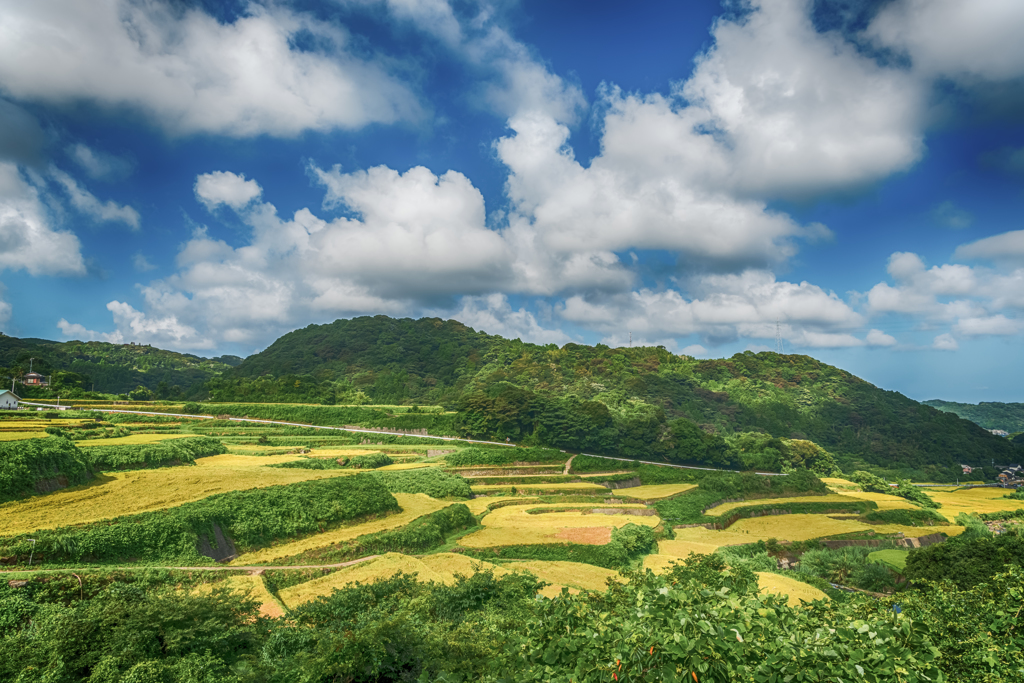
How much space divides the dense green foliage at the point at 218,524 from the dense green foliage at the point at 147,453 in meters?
5.39

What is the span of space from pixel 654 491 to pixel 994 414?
4691 inches

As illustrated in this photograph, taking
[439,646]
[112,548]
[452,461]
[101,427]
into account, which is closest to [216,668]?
[439,646]

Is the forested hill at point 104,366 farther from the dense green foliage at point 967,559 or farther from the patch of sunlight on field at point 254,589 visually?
the dense green foliage at point 967,559

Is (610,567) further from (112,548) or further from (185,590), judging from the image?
(112,548)

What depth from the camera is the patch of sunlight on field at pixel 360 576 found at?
12.3 metres

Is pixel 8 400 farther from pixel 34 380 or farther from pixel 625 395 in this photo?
pixel 625 395

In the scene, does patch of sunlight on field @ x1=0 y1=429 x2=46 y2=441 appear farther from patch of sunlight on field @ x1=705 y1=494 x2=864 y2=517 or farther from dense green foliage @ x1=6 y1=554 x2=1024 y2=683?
patch of sunlight on field @ x1=705 y1=494 x2=864 y2=517

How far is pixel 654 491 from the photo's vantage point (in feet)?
108

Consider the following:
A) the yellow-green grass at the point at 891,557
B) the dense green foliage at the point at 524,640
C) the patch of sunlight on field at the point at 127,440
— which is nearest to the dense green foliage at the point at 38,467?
the patch of sunlight on field at the point at 127,440

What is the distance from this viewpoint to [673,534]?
23.5 m

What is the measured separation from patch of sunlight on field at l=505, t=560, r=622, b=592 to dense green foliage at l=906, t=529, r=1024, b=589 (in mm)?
8998

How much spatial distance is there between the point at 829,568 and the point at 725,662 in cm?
2172

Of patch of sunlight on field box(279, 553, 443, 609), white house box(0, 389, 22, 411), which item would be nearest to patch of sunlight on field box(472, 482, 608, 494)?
patch of sunlight on field box(279, 553, 443, 609)

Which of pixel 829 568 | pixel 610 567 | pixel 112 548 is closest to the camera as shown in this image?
pixel 112 548
